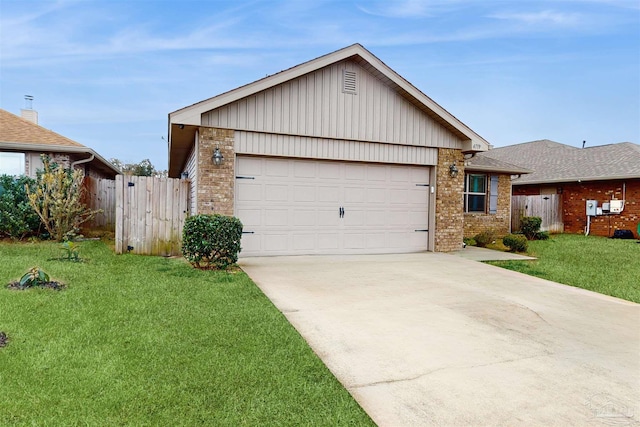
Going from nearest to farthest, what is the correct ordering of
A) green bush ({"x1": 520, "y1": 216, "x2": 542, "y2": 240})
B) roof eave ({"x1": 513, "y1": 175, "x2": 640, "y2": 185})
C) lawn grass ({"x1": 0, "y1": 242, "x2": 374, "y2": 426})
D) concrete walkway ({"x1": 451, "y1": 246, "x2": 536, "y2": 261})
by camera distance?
lawn grass ({"x1": 0, "y1": 242, "x2": 374, "y2": 426}) < concrete walkway ({"x1": 451, "y1": 246, "x2": 536, "y2": 261}) < green bush ({"x1": 520, "y1": 216, "x2": 542, "y2": 240}) < roof eave ({"x1": 513, "y1": 175, "x2": 640, "y2": 185})

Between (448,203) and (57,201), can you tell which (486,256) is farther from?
(57,201)

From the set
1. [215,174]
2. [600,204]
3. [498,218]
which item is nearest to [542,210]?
[600,204]

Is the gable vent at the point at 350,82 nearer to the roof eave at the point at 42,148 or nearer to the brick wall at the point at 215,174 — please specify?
the brick wall at the point at 215,174

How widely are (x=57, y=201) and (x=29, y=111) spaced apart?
10166mm

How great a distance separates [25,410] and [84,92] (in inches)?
766

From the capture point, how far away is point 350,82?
31.3ft

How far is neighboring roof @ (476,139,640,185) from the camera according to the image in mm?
16703

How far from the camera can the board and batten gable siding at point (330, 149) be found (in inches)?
347

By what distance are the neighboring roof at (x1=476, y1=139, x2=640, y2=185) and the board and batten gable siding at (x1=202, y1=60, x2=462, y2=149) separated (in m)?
7.33

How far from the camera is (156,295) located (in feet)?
17.0

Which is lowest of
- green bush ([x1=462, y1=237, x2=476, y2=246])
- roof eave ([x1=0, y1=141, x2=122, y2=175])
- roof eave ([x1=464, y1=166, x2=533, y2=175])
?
green bush ([x1=462, y1=237, x2=476, y2=246])

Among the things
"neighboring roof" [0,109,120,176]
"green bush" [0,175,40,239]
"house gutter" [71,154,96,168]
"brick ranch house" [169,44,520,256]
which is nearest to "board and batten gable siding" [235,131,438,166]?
"brick ranch house" [169,44,520,256]

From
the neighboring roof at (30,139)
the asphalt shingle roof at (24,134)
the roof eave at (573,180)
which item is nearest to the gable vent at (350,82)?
the neighboring roof at (30,139)

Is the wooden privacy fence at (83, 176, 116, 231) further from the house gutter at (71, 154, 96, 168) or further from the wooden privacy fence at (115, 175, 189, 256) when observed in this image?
the wooden privacy fence at (115, 175, 189, 256)
